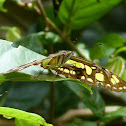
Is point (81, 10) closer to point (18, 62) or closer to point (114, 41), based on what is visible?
point (114, 41)

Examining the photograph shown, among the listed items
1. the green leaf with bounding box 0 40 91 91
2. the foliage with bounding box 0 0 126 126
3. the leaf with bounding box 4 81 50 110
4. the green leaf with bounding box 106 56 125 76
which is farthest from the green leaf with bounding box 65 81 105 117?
the leaf with bounding box 4 81 50 110

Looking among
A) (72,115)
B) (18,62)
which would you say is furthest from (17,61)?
(72,115)

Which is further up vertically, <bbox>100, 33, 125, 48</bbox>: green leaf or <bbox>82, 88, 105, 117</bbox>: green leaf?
<bbox>100, 33, 125, 48</bbox>: green leaf

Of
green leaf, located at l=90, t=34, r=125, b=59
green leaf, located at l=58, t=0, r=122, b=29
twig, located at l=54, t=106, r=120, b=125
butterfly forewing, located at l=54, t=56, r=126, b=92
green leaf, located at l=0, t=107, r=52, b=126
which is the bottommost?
green leaf, located at l=0, t=107, r=52, b=126

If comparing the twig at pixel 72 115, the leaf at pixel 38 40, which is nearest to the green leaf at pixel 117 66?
the leaf at pixel 38 40

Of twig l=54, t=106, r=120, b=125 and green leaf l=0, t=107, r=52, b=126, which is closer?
green leaf l=0, t=107, r=52, b=126

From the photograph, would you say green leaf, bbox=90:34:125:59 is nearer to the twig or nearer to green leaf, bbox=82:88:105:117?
green leaf, bbox=82:88:105:117

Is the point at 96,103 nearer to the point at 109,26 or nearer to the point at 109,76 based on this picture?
the point at 109,76
